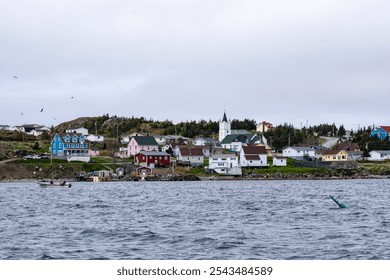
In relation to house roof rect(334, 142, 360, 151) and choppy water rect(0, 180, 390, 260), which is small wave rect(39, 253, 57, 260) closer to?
choppy water rect(0, 180, 390, 260)

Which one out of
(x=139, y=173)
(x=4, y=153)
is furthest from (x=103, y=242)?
(x=4, y=153)

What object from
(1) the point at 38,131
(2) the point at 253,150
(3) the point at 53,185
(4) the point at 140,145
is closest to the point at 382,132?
(2) the point at 253,150

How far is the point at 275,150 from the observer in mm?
158750

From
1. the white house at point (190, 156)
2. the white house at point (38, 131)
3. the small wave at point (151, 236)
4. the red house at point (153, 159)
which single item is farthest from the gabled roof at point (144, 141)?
the small wave at point (151, 236)

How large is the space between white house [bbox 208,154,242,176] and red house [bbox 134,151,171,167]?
815 centimetres

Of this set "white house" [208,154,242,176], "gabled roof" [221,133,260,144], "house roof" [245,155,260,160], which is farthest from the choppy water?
"gabled roof" [221,133,260,144]

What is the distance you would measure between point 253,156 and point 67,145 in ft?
114

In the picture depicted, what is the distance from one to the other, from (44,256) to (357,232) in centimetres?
1582

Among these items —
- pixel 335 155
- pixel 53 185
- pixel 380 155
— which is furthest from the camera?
pixel 380 155

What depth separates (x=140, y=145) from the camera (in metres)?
138

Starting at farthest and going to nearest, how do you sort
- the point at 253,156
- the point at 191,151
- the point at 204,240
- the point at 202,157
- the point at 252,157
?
1. the point at 202,157
2. the point at 191,151
3. the point at 253,156
4. the point at 252,157
5. the point at 204,240

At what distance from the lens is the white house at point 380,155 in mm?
144000

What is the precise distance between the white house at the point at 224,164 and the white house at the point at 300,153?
22.2 metres

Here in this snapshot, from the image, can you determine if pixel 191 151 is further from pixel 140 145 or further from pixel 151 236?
pixel 151 236
